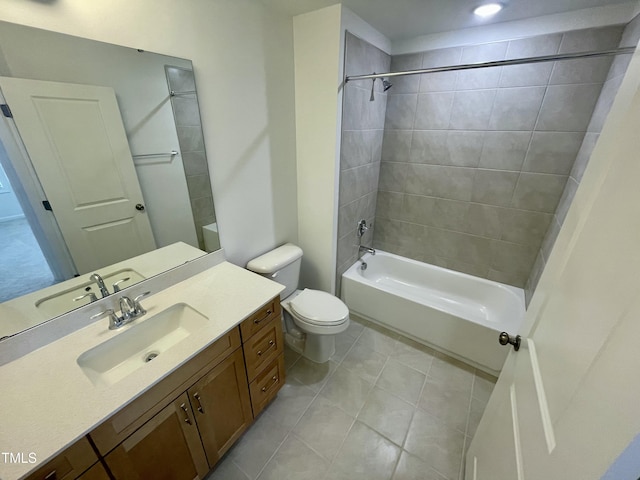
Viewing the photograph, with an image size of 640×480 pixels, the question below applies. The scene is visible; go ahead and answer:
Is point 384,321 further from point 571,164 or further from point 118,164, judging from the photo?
point 118,164

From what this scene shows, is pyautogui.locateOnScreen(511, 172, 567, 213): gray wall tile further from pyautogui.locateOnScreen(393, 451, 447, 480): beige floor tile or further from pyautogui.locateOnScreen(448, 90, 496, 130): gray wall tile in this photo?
pyautogui.locateOnScreen(393, 451, 447, 480): beige floor tile

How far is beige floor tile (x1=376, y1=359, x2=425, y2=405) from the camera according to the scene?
1694 millimetres

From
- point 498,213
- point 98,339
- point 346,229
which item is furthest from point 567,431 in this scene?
point 498,213

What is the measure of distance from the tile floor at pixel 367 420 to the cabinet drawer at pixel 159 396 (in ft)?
2.27

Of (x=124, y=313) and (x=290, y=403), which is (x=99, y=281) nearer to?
(x=124, y=313)

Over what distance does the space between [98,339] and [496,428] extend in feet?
5.11

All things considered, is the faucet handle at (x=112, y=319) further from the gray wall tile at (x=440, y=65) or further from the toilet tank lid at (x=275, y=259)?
the gray wall tile at (x=440, y=65)

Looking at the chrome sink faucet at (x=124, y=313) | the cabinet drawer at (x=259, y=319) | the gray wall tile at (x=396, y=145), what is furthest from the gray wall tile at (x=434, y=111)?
the chrome sink faucet at (x=124, y=313)

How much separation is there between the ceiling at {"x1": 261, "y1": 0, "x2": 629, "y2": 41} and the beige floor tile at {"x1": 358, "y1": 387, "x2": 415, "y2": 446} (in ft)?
7.61

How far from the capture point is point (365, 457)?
1.37 m

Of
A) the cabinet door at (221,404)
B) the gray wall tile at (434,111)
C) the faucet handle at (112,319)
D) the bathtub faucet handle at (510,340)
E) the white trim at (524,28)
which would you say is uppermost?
the white trim at (524,28)

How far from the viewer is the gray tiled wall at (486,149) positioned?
5.42 feet

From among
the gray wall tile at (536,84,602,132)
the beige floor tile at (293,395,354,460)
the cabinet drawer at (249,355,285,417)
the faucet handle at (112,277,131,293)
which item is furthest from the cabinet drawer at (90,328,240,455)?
the gray wall tile at (536,84,602,132)

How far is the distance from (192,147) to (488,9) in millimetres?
1830
